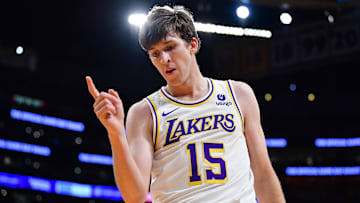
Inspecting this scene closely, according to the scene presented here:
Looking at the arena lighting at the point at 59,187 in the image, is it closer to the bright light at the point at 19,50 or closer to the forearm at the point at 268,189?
the bright light at the point at 19,50

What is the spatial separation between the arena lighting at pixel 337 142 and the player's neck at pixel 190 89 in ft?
55.4

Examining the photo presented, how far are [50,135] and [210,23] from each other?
348 inches

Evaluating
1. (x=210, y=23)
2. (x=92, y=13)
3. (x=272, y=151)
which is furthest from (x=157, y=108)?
(x=272, y=151)

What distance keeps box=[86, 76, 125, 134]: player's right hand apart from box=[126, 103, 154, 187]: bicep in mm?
354

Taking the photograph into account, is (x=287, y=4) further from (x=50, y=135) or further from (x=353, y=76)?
(x=50, y=135)

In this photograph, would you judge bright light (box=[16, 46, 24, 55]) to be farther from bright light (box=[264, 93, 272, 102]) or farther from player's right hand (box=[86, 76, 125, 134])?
player's right hand (box=[86, 76, 125, 134])

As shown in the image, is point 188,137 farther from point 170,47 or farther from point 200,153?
point 170,47

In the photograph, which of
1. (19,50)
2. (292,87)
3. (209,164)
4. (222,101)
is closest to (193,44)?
(222,101)

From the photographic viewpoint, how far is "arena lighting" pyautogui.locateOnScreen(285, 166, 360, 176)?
60.6ft

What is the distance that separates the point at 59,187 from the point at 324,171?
387 inches

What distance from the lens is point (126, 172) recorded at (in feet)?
7.92

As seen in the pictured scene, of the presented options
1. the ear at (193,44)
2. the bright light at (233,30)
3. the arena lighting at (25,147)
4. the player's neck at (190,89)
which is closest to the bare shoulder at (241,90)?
the player's neck at (190,89)

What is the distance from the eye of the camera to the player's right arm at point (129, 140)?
7.47ft

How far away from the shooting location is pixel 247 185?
2682mm
